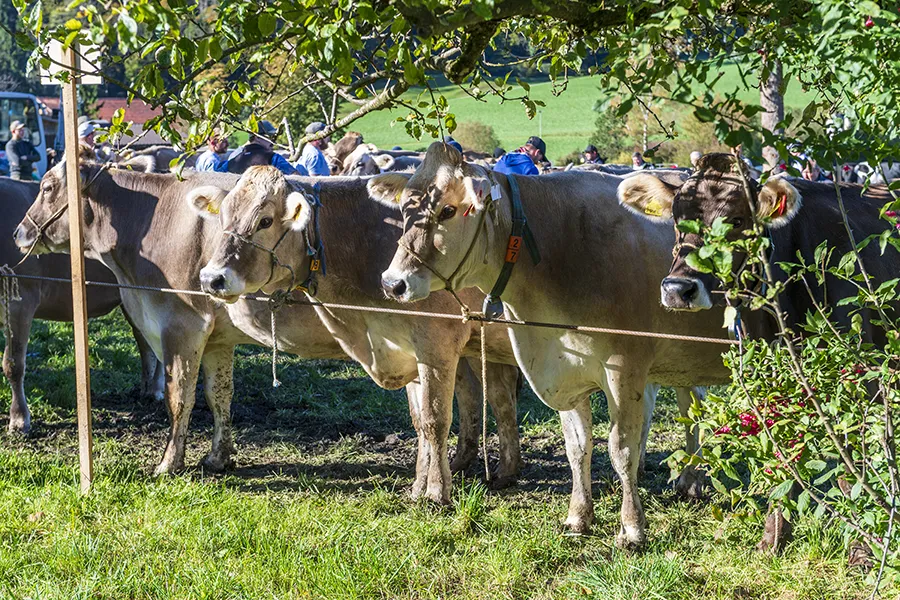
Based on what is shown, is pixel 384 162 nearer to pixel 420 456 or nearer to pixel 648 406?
pixel 420 456

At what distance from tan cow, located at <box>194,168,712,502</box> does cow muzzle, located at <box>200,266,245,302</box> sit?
0.10 feet

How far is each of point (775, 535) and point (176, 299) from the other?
13.9 ft

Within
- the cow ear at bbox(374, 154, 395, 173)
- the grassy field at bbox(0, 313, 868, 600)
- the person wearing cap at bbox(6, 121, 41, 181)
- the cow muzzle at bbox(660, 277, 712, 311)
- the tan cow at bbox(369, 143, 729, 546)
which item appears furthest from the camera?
the person wearing cap at bbox(6, 121, 41, 181)

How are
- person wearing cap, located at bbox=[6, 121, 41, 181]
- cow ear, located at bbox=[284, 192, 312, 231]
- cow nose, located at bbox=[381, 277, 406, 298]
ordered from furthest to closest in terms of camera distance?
person wearing cap, located at bbox=[6, 121, 41, 181] → cow ear, located at bbox=[284, 192, 312, 231] → cow nose, located at bbox=[381, 277, 406, 298]

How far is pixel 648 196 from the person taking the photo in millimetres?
5059

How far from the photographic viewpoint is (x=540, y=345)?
17.6ft

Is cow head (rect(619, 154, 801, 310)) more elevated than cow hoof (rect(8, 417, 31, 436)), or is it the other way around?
cow head (rect(619, 154, 801, 310))

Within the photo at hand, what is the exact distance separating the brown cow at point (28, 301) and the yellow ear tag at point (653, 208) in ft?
17.2

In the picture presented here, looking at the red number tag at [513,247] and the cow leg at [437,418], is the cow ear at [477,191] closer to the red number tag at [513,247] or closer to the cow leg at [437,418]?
the red number tag at [513,247]

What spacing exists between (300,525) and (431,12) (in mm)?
3343

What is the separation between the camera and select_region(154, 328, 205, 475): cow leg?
22.7ft

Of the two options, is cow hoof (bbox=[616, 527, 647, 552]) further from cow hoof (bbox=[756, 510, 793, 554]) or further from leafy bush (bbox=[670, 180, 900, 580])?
leafy bush (bbox=[670, 180, 900, 580])

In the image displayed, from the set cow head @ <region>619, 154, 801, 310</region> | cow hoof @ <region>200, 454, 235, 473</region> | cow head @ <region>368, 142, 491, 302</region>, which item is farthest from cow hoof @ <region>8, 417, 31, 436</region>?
cow head @ <region>619, 154, 801, 310</region>

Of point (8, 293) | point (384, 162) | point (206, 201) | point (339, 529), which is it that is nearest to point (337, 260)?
point (206, 201)
